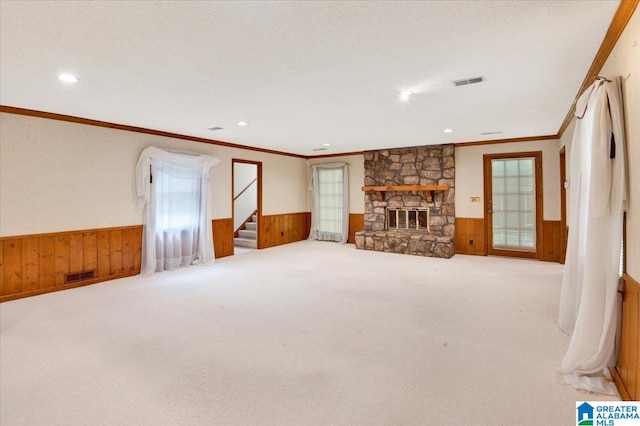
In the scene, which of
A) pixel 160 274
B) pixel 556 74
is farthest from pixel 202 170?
pixel 556 74

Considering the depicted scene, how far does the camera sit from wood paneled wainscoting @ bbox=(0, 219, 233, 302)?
13.4ft

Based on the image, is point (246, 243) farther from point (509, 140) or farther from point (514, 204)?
point (509, 140)

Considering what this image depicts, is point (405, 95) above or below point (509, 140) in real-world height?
below

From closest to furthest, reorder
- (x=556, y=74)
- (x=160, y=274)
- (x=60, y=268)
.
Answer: (x=556, y=74) < (x=60, y=268) < (x=160, y=274)

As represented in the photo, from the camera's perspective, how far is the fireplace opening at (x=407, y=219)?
7355mm

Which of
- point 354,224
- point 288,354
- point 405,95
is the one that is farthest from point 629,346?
point 354,224

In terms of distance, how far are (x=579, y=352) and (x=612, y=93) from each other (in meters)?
1.67

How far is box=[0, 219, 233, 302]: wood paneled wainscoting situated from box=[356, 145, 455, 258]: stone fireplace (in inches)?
177

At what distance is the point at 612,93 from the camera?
212cm

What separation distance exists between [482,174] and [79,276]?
23.0 feet

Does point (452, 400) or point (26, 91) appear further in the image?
point (26, 91)

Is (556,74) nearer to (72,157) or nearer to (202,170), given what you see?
(202,170)

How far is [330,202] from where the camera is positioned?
28.6 feet

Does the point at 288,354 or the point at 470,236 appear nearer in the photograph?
the point at 288,354
